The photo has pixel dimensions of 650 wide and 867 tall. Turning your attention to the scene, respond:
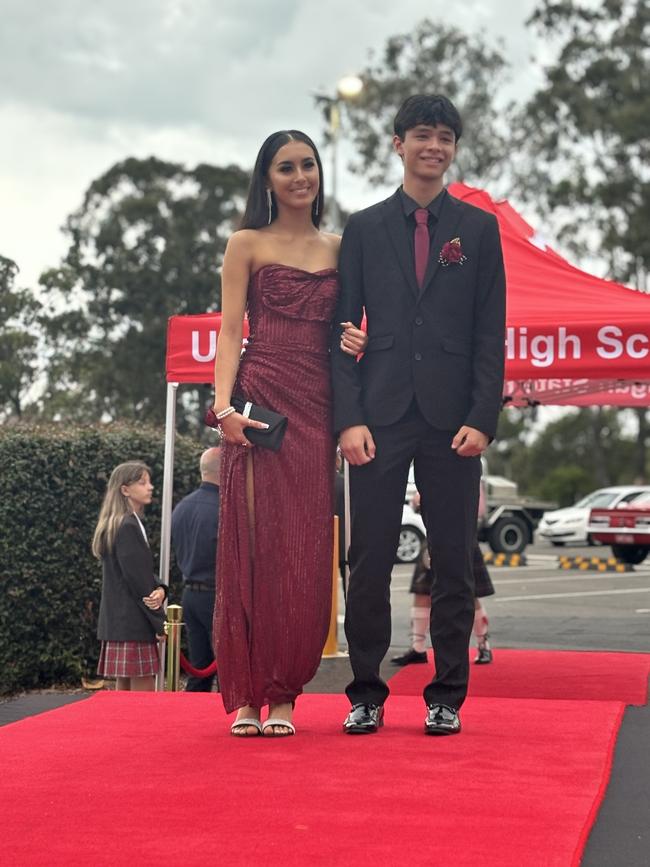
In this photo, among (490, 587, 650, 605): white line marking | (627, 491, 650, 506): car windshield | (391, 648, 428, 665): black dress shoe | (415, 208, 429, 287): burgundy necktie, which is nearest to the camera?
(415, 208, 429, 287): burgundy necktie

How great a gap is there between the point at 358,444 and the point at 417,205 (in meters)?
0.88

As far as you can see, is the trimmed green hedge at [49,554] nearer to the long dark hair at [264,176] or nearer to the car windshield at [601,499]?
the long dark hair at [264,176]

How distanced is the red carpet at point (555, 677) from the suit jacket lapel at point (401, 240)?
2.57 m

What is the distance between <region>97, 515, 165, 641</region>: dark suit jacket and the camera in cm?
720

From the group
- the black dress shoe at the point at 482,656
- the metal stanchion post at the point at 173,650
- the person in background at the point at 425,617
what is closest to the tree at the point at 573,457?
the person in background at the point at 425,617

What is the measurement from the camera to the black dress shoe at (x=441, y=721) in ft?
15.0

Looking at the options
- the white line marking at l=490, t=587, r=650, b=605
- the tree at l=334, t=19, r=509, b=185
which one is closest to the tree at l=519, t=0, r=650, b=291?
the tree at l=334, t=19, r=509, b=185

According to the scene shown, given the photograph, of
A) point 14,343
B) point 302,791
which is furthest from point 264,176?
point 14,343

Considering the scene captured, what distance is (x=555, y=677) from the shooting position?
24.7ft

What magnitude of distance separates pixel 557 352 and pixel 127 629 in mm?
2618

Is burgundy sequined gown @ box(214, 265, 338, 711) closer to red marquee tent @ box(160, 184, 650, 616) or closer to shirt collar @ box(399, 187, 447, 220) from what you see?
shirt collar @ box(399, 187, 447, 220)

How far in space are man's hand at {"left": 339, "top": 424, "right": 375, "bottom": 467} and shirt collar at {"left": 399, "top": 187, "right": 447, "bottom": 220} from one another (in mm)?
776

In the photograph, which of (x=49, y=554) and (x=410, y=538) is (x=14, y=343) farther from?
(x=49, y=554)

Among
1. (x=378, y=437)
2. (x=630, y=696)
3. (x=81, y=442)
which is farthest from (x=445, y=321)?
(x=81, y=442)
